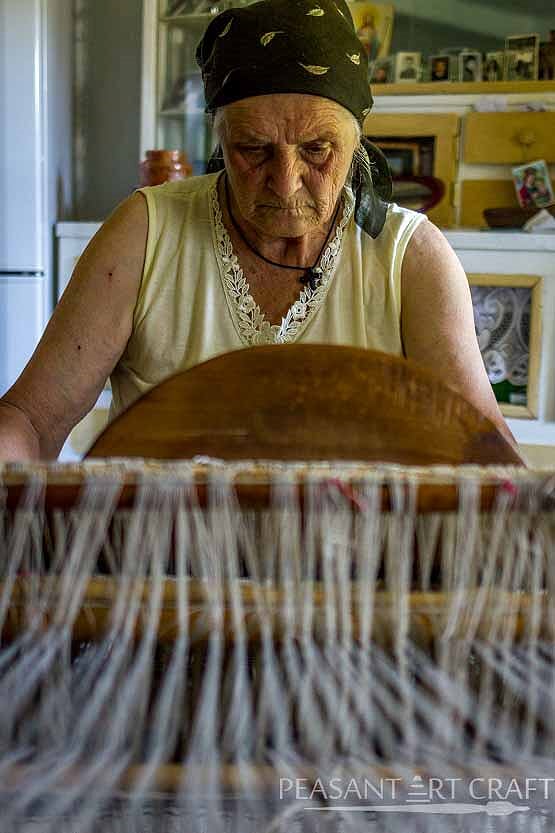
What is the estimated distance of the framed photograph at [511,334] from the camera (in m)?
2.77

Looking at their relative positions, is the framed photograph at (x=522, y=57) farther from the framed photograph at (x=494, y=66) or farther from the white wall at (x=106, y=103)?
the white wall at (x=106, y=103)

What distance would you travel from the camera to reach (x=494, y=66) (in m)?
3.03

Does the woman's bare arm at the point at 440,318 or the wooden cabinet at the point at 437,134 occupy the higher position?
the wooden cabinet at the point at 437,134

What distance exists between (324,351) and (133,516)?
23cm

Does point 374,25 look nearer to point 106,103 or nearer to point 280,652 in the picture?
point 106,103

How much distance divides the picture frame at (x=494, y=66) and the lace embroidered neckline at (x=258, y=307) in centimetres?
207

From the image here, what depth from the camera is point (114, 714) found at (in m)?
0.54

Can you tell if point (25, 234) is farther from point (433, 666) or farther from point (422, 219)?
point (433, 666)

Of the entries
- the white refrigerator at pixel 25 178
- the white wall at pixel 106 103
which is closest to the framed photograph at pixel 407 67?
the white wall at pixel 106 103

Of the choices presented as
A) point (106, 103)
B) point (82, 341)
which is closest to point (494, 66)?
point (106, 103)

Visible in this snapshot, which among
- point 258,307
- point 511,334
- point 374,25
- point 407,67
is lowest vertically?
point 511,334

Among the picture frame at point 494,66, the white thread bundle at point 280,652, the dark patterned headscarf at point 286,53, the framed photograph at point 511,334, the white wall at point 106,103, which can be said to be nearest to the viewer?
the white thread bundle at point 280,652

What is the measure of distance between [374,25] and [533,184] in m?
0.79

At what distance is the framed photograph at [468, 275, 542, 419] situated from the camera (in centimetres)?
277
